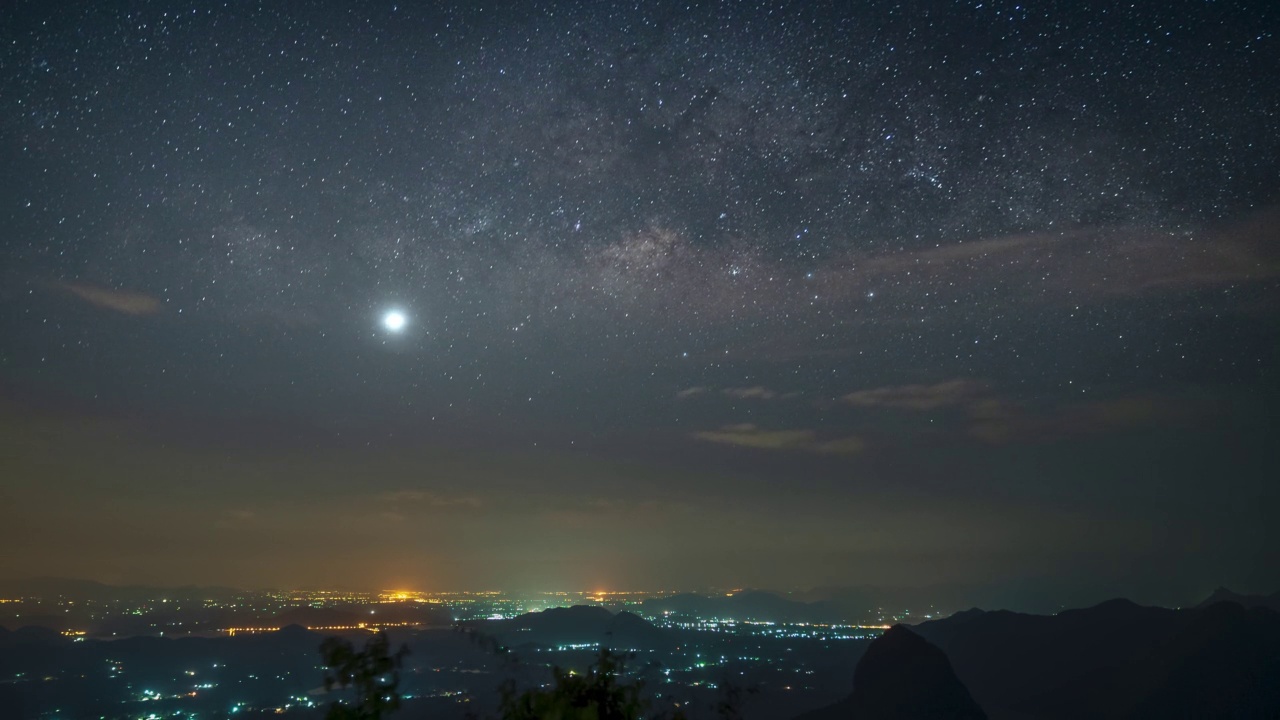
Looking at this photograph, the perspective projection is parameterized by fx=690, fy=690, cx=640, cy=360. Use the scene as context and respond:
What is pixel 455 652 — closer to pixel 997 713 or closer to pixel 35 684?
pixel 35 684

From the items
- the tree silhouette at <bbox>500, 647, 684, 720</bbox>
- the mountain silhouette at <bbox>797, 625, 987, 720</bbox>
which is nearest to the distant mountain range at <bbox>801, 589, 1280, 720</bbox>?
the mountain silhouette at <bbox>797, 625, 987, 720</bbox>

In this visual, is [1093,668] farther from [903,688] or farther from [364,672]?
[364,672]

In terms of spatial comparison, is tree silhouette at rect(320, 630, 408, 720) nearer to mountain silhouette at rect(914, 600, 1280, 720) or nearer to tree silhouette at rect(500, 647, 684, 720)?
tree silhouette at rect(500, 647, 684, 720)

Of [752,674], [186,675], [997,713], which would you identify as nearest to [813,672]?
[752,674]

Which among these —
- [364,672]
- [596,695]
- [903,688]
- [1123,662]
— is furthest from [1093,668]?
[364,672]

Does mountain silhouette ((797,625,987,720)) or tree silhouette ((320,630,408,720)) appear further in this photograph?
mountain silhouette ((797,625,987,720))

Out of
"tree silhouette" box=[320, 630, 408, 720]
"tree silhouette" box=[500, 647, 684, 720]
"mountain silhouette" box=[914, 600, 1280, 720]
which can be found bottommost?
"mountain silhouette" box=[914, 600, 1280, 720]

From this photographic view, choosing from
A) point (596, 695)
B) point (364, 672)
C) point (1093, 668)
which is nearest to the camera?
point (364, 672)
